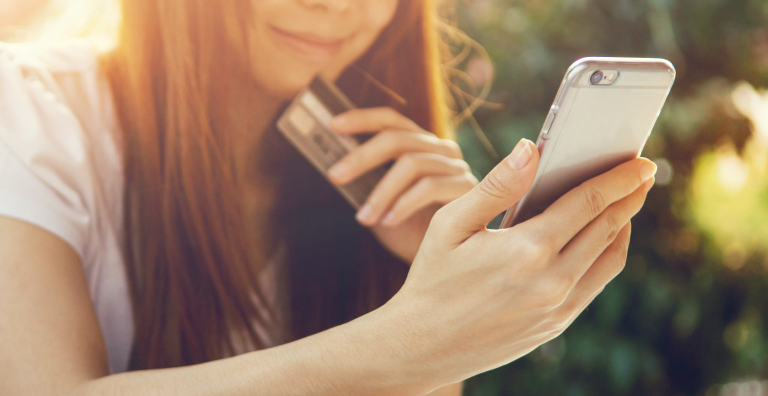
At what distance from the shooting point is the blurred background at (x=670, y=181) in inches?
48.3

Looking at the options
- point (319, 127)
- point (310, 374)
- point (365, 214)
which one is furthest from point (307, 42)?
point (310, 374)

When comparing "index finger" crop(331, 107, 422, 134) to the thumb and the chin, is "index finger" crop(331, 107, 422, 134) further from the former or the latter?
the thumb

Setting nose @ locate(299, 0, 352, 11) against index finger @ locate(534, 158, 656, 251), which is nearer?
index finger @ locate(534, 158, 656, 251)

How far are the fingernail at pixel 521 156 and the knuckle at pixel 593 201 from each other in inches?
2.4

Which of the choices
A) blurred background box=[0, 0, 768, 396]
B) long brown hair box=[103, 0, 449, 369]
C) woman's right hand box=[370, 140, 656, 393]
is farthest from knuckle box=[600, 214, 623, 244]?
blurred background box=[0, 0, 768, 396]

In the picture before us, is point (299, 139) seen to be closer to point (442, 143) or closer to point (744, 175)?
point (442, 143)

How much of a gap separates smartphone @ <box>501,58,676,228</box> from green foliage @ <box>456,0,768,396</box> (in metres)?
0.83

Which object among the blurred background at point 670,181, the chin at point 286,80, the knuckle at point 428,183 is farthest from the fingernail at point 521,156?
the blurred background at point 670,181

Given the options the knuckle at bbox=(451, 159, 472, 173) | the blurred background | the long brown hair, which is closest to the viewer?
the long brown hair

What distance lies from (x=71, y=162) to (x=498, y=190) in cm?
43

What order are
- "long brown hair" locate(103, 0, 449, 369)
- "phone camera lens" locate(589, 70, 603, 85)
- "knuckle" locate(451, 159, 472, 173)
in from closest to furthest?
"phone camera lens" locate(589, 70, 603, 85)
"long brown hair" locate(103, 0, 449, 369)
"knuckle" locate(451, 159, 472, 173)

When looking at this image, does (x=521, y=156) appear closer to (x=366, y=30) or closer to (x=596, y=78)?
(x=596, y=78)

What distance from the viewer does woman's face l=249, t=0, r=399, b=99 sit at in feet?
2.17

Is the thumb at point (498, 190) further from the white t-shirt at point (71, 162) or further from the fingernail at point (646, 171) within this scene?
the white t-shirt at point (71, 162)
